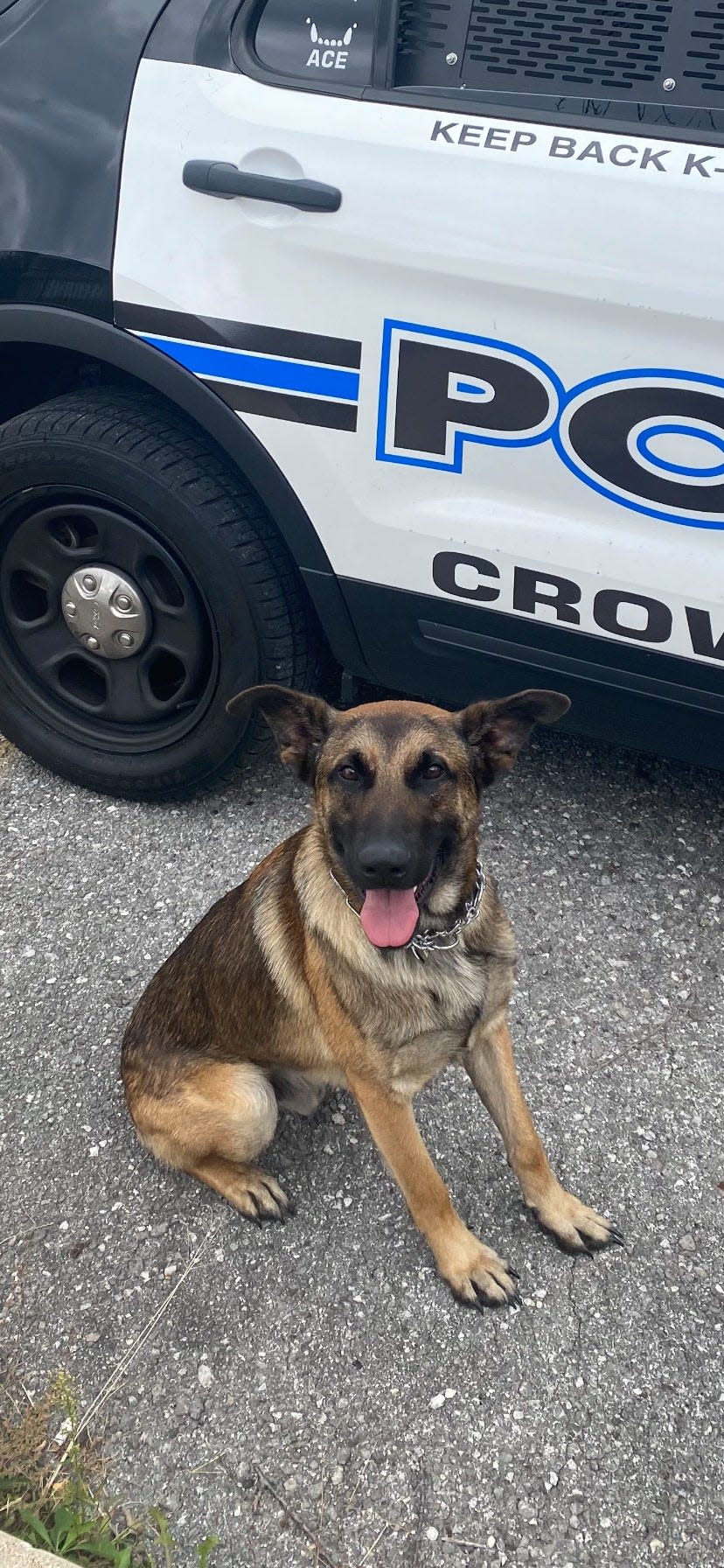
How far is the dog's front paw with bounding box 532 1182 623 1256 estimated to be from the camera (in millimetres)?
2158

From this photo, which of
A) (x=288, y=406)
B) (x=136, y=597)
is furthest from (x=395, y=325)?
(x=136, y=597)

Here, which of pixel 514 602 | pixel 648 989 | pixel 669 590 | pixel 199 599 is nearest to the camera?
pixel 669 590

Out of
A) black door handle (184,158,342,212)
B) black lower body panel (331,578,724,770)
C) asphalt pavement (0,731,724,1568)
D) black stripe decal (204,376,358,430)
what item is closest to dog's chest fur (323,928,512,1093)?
asphalt pavement (0,731,724,1568)

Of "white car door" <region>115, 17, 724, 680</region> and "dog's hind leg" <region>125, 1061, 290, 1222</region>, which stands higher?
"white car door" <region>115, 17, 724, 680</region>

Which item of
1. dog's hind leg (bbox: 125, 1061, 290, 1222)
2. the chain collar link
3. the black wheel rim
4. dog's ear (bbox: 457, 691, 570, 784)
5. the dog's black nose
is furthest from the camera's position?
the black wheel rim

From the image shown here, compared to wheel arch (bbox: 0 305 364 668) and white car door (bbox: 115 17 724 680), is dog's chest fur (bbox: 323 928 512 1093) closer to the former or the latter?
white car door (bbox: 115 17 724 680)

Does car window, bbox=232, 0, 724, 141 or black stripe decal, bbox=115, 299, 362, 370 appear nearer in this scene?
car window, bbox=232, 0, 724, 141

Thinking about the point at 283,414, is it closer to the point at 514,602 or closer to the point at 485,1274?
the point at 514,602

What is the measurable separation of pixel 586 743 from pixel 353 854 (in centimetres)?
163

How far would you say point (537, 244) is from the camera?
2.13m

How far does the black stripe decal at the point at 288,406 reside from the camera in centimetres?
240

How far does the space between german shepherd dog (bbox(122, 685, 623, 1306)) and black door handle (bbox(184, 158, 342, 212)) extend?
106 centimetres

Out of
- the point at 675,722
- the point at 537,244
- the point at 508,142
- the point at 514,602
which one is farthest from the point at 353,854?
the point at 508,142

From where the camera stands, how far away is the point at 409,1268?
7.13 feet
